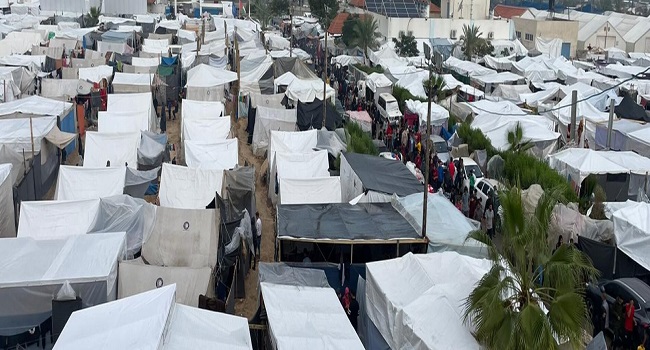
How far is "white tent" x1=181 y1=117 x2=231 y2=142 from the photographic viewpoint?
1906 cm

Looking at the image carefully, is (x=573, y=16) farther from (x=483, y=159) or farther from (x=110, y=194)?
(x=110, y=194)

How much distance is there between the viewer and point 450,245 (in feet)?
37.0

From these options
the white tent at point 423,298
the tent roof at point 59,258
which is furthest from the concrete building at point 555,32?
the tent roof at point 59,258

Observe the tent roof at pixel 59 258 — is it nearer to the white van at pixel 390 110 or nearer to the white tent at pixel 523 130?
the white tent at pixel 523 130

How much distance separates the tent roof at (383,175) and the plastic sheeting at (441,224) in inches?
27.5

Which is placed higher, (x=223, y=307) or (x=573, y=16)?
(x=573, y=16)

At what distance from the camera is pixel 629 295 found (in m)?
10.6

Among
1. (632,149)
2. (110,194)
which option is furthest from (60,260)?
(632,149)

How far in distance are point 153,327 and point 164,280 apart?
2.40 meters

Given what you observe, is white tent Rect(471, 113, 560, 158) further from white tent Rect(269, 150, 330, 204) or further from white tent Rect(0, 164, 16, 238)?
white tent Rect(0, 164, 16, 238)

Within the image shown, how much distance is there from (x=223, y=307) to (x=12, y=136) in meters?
9.14

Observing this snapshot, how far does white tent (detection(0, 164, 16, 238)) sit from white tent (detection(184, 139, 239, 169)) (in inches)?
150

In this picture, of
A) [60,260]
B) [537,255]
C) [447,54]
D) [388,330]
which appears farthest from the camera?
[447,54]

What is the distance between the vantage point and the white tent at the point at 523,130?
19.2 m
